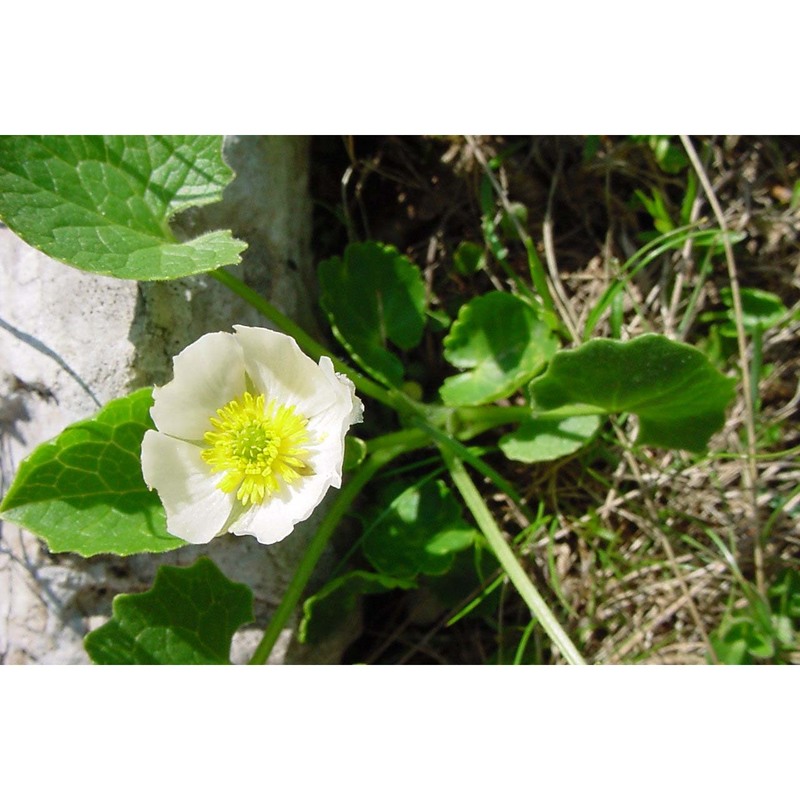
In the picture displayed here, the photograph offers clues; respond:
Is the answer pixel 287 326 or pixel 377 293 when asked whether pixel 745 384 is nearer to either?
pixel 377 293

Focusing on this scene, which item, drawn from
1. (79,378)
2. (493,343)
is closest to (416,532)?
(493,343)

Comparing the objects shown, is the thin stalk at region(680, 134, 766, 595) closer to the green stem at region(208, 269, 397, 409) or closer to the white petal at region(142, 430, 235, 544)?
the green stem at region(208, 269, 397, 409)

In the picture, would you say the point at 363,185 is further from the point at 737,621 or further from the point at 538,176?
the point at 737,621

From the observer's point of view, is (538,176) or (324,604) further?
(538,176)

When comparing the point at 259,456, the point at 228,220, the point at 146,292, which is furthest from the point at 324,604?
the point at 228,220

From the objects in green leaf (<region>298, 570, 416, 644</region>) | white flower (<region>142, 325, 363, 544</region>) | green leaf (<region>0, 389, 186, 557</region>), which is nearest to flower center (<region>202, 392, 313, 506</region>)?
white flower (<region>142, 325, 363, 544</region>)

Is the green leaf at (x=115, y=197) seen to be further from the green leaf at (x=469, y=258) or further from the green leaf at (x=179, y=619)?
the green leaf at (x=469, y=258)

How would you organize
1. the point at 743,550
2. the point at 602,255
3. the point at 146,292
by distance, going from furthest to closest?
the point at 602,255, the point at 743,550, the point at 146,292
